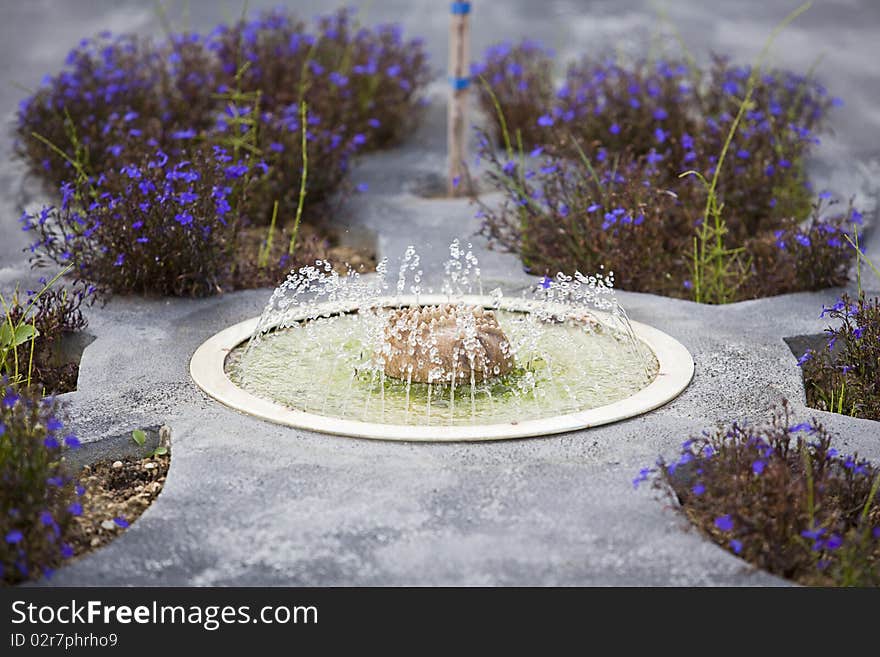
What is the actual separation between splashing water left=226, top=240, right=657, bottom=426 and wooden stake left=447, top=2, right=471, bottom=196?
2149 mm

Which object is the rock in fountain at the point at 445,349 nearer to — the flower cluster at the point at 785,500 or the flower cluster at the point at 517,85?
the flower cluster at the point at 785,500

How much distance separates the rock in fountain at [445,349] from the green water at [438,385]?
45mm

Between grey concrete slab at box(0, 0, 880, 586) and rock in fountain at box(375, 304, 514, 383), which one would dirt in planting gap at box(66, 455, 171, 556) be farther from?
rock in fountain at box(375, 304, 514, 383)

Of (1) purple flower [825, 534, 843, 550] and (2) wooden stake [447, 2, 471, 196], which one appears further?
(2) wooden stake [447, 2, 471, 196]

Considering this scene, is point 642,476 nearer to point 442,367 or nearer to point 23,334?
point 442,367

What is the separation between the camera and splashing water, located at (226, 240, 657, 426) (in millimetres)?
4195

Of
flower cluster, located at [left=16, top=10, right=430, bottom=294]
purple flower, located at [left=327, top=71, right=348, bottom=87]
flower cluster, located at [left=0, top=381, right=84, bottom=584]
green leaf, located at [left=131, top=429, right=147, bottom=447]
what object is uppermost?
purple flower, located at [left=327, top=71, right=348, bottom=87]

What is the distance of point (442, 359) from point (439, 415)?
0.90 feet

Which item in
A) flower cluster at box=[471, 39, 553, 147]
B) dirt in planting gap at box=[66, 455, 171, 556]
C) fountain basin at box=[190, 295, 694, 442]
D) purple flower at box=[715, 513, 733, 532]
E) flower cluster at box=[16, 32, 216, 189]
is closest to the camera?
purple flower at box=[715, 513, 733, 532]

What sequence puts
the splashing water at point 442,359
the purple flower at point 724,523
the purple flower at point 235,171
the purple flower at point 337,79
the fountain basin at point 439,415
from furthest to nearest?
the purple flower at point 337,79 → the purple flower at point 235,171 → the splashing water at point 442,359 → the fountain basin at point 439,415 → the purple flower at point 724,523

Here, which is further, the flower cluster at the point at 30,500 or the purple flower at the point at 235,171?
the purple flower at the point at 235,171

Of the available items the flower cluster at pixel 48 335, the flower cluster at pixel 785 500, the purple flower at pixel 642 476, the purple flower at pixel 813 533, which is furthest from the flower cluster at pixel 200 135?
the purple flower at pixel 813 533

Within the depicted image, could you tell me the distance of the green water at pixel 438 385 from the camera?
4.15 meters

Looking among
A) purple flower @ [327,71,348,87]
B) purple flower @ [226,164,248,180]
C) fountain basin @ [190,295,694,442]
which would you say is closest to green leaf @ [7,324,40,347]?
fountain basin @ [190,295,694,442]
